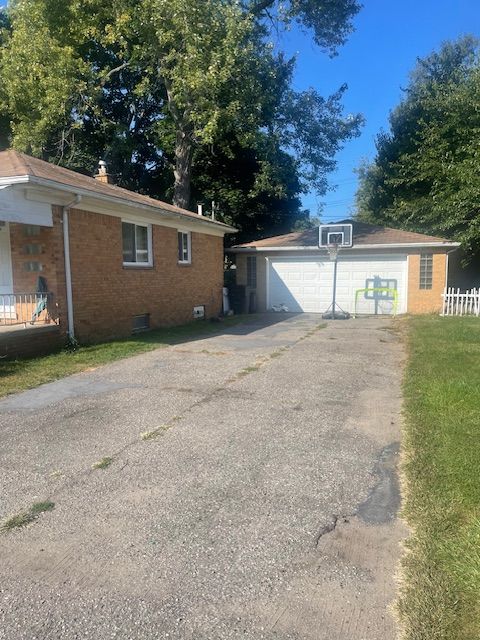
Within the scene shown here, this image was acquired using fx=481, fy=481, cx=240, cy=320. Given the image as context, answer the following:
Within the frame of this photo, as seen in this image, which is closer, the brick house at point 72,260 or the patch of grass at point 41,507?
the patch of grass at point 41,507

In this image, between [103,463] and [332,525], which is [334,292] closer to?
[103,463]

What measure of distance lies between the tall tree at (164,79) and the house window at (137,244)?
17.8 ft

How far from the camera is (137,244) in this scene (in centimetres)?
1274

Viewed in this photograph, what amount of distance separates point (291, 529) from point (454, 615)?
1080 mm

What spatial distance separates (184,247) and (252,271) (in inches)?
213

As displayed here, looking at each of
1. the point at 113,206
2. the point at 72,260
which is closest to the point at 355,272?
the point at 113,206

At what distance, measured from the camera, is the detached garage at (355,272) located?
17766 mm

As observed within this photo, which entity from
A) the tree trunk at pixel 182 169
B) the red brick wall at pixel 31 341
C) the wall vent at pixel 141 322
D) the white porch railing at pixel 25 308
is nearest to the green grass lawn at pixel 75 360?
the red brick wall at pixel 31 341

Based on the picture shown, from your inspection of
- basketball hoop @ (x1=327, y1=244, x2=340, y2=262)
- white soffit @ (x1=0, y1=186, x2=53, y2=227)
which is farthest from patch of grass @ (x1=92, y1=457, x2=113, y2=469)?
basketball hoop @ (x1=327, y1=244, x2=340, y2=262)

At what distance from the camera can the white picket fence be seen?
660 inches

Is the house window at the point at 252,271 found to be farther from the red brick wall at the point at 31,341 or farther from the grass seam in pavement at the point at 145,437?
the grass seam in pavement at the point at 145,437

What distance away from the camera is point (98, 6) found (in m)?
18.3

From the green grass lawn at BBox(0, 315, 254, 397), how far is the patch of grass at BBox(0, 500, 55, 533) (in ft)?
11.4

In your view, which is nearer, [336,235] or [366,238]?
[336,235]
